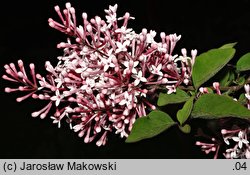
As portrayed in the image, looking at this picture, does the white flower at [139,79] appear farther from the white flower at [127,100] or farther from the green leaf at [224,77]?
the green leaf at [224,77]

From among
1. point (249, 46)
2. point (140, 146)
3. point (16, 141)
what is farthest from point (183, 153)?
point (16, 141)

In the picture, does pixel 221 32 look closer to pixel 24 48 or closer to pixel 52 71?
pixel 24 48

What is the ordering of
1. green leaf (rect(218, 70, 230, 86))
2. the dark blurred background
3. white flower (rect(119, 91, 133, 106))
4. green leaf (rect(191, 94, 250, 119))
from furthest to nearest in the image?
the dark blurred background
green leaf (rect(218, 70, 230, 86))
white flower (rect(119, 91, 133, 106))
green leaf (rect(191, 94, 250, 119))

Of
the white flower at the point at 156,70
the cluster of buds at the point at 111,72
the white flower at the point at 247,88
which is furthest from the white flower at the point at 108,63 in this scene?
the white flower at the point at 247,88

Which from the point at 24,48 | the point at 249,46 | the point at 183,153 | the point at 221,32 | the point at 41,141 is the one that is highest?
the point at 24,48

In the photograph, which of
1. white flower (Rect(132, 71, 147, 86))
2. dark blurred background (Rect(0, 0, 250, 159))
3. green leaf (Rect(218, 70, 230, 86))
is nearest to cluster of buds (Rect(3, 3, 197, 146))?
white flower (Rect(132, 71, 147, 86))

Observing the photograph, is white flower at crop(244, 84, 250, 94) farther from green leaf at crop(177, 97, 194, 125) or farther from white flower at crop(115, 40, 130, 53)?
white flower at crop(115, 40, 130, 53)
